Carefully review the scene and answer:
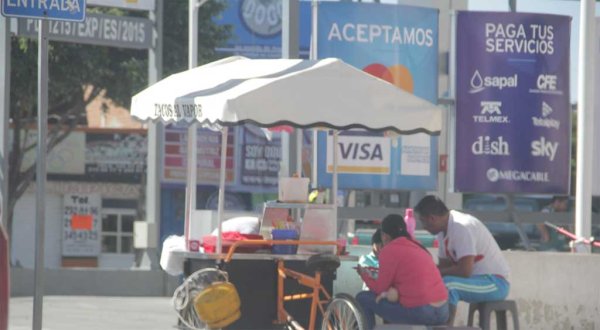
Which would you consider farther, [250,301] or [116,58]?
[116,58]

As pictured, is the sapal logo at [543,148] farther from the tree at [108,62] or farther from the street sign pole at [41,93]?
the tree at [108,62]

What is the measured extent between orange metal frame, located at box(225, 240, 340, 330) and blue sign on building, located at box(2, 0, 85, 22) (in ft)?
10.2

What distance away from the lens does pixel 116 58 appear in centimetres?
3247

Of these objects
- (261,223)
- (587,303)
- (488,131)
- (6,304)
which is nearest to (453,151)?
(488,131)

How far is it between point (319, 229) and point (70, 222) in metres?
35.0

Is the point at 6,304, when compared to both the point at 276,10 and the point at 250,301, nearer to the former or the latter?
the point at 250,301

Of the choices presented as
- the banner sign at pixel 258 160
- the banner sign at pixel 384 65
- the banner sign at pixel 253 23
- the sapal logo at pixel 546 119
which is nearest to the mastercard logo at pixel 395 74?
the banner sign at pixel 384 65

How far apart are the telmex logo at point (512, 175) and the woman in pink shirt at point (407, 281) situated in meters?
9.35

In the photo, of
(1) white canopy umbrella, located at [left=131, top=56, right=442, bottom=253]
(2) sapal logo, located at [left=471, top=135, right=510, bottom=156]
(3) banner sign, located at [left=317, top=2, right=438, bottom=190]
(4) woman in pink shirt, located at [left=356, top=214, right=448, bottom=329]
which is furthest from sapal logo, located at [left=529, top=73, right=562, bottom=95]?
(4) woman in pink shirt, located at [left=356, top=214, right=448, bottom=329]

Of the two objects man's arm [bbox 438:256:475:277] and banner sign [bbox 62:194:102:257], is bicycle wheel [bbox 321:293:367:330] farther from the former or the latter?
banner sign [bbox 62:194:102:257]

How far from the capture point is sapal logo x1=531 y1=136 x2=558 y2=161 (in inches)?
805

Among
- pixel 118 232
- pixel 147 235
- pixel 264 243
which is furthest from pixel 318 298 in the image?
pixel 118 232

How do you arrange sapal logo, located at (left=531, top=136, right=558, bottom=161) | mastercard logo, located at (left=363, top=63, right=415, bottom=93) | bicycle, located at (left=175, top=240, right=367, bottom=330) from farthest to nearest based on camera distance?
sapal logo, located at (left=531, top=136, right=558, bottom=161)
mastercard logo, located at (left=363, top=63, right=415, bottom=93)
bicycle, located at (left=175, top=240, right=367, bottom=330)

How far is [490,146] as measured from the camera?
66.7 feet
